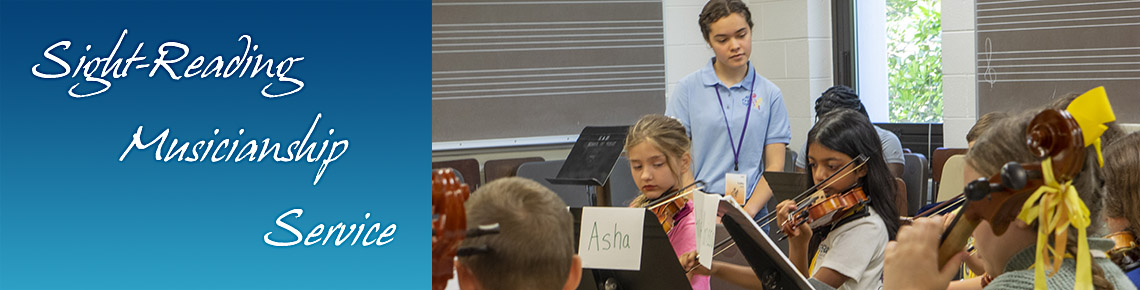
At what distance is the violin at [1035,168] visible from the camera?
986 mm

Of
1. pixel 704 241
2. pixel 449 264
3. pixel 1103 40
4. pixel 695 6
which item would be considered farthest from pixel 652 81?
pixel 449 264

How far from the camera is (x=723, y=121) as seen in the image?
118 inches

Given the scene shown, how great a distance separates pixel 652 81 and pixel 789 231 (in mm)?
3113

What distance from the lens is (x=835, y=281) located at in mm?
1984

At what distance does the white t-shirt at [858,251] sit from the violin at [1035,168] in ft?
2.85

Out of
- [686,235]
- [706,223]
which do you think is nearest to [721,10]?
[686,235]

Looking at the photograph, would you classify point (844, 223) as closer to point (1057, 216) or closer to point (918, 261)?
point (918, 261)

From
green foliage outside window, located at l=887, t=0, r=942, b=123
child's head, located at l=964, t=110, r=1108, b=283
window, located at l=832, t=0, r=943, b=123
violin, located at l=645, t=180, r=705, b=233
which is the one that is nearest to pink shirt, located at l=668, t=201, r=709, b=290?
violin, located at l=645, t=180, r=705, b=233

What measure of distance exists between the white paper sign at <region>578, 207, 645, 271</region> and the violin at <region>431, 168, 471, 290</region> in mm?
829

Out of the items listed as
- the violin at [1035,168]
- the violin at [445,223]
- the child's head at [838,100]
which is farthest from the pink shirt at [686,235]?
the child's head at [838,100]

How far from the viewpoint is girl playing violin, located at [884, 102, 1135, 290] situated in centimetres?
103

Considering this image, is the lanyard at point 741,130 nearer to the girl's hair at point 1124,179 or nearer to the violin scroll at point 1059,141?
the girl's hair at point 1124,179

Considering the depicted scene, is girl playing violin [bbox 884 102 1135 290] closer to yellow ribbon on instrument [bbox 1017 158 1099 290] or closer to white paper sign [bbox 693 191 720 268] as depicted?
yellow ribbon on instrument [bbox 1017 158 1099 290]

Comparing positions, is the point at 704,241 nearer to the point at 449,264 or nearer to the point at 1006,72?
the point at 449,264
